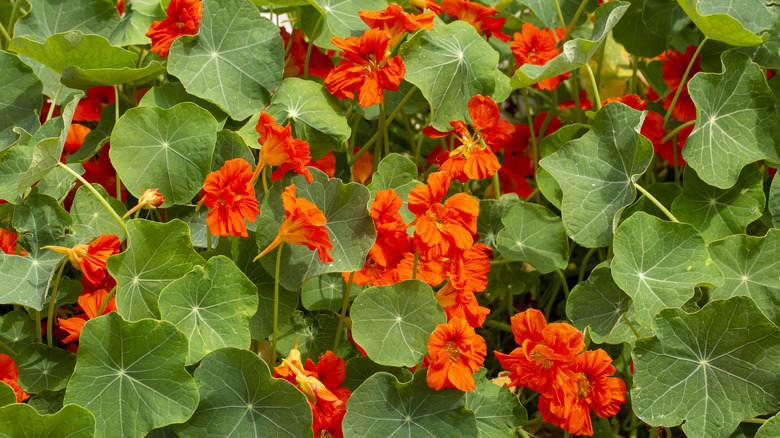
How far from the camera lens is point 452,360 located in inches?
39.8

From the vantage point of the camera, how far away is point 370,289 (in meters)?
1.07

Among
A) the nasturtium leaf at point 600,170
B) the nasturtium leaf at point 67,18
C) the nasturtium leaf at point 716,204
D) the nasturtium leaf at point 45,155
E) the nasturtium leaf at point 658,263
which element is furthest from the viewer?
the nasturtium leaf at point 67,18

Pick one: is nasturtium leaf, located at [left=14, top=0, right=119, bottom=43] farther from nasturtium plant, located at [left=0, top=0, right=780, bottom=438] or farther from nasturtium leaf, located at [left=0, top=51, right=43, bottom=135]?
nasturtium leaf, located at [left=0, top=51, right=43, bottom=135]

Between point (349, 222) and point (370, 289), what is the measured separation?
13 centimetres

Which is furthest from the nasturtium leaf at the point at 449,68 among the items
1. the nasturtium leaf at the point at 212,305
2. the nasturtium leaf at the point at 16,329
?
the nasturtium leaf at the point at 16,329

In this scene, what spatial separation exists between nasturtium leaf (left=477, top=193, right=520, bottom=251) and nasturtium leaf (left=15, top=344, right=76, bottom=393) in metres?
0.83

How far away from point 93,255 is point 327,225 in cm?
39

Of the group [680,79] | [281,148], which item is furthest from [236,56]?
[680,79]

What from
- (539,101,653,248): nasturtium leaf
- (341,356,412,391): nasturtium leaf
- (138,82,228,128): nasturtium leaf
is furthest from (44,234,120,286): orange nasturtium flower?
(539,101,653,248): nasturtium leaf

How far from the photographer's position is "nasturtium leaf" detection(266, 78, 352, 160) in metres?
1.25

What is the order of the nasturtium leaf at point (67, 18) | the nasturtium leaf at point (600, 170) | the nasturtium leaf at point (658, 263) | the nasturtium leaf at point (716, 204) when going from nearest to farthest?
the nasturtium leaf at point (658, 263), the nasturtium leaf at point (600, 170), the nasturtium leaf at point (716, 204), the nasturtium leaf at point (67, 18)

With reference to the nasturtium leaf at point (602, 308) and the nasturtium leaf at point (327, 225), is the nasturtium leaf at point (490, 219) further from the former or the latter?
the nasturtium leaf at point (327, 225)

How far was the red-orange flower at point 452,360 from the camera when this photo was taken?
3.24 ft

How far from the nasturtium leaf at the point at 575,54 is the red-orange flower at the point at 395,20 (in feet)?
0.68
